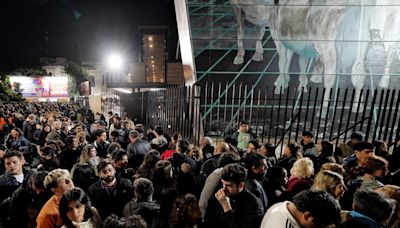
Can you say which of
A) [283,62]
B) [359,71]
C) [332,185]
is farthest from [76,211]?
[359,71]

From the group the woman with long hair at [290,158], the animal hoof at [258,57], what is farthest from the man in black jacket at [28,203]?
the animal hoof at [258,57]

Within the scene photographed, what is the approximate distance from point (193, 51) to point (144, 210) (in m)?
9.13

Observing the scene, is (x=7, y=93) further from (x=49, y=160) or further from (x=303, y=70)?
(x=303, y=70)

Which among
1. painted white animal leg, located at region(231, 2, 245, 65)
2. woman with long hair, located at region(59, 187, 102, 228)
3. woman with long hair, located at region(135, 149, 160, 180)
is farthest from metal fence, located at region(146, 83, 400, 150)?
woman with long hair, located at region(59, 187, 102, 228)

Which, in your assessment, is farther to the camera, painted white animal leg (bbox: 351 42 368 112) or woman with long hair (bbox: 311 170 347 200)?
painted white animal leg (bbox: 351 42 368 112)

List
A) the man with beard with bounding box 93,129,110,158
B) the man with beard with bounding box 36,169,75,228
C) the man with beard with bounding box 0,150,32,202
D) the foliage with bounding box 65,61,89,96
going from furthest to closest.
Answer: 1. the foliage with bounding box 65,61,89,96
2. the man with beard with bounding box 93,129,110,158
3. the man with beard with bounding box 0,150,32,202
4. the man with beard with bounding box 36,169,75,228

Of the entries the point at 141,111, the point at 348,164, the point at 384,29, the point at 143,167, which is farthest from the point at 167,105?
the point at 384,29

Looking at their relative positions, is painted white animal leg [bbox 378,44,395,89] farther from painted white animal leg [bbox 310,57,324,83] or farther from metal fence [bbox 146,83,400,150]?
painted white animal leg [bbox 310,57,324,83]

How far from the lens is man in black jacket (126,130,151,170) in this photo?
4820 mm

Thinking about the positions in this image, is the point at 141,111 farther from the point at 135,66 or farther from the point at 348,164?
the point at 135,66

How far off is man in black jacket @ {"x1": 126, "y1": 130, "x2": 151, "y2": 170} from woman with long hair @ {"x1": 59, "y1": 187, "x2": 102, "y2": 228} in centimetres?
249

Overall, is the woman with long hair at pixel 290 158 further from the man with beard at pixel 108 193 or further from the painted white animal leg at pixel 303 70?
the painted white animal leg at pixel 303 70

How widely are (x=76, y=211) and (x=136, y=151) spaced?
2.84 meters

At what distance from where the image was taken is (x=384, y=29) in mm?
10508
